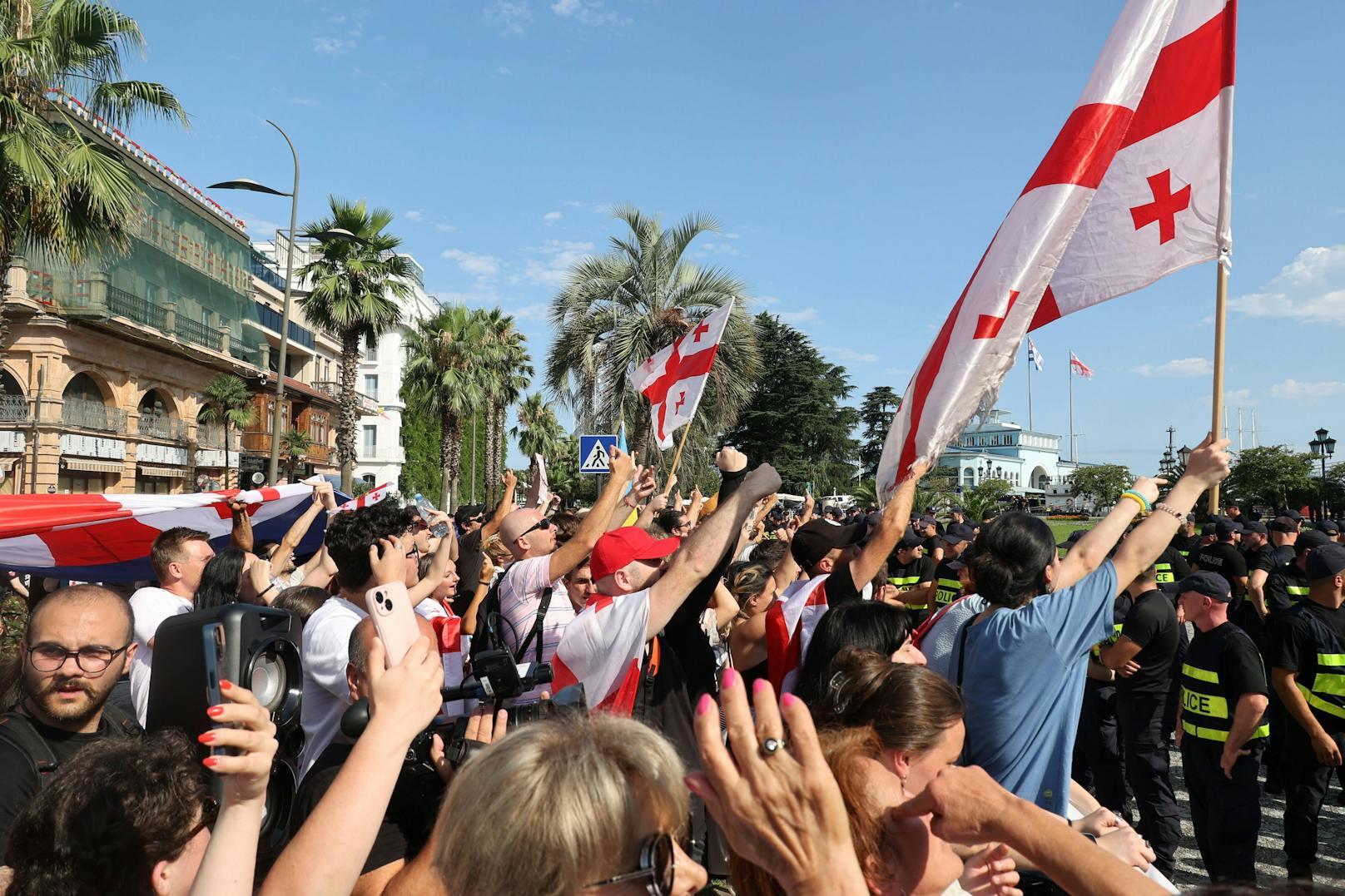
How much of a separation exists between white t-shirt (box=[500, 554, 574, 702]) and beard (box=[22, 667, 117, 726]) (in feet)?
4.93

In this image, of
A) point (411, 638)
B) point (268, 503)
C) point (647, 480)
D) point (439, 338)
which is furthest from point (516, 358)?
point (411, 638)

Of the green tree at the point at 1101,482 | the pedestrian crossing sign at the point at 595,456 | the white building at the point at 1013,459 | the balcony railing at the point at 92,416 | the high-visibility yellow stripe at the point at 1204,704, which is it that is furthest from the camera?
the white building at the point at 1013,459

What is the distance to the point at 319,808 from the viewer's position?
147 cm

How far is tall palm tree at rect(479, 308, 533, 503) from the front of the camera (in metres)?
37.4

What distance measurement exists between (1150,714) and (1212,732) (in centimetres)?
55

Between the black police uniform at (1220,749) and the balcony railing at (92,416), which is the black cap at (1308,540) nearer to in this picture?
the black police uniform at (1220,749)

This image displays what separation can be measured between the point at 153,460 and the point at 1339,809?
→ 36879 millimetres

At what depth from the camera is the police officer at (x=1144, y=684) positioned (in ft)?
15.8

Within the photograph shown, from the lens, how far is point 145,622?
3965 mm

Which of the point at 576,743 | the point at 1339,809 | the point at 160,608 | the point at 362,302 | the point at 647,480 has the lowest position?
the point at 1339,809

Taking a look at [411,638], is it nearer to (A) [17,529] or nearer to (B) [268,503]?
(A) [17,529]

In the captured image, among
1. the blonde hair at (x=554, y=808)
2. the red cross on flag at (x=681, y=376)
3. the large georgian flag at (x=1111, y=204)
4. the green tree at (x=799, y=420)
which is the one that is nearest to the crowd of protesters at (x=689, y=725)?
the blonde hair at (x=554, y=808)

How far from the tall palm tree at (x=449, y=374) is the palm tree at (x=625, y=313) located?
1475 centimetres

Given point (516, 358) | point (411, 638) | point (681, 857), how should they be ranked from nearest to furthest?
point (681, 857), point (411, 638), point (516, 358)
